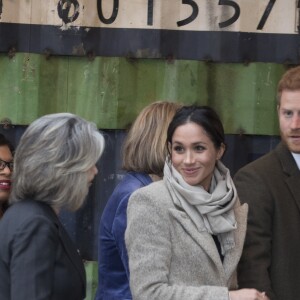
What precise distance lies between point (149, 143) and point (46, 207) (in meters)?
0.87

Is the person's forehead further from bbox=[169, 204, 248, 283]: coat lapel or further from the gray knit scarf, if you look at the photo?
bbox=[169, 204, 248, 283]: coat lapel

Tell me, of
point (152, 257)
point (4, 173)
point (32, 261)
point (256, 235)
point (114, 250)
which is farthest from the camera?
point (4, 173)

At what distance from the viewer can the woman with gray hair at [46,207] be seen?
300cm

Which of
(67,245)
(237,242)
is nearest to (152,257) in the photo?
(67,245)

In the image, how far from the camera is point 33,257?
9.80ft

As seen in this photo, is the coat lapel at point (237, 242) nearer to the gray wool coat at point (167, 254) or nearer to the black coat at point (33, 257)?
the gray wool coat at point (167, 254)

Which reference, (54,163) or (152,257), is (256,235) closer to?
(152,257)

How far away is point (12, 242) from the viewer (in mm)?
3006

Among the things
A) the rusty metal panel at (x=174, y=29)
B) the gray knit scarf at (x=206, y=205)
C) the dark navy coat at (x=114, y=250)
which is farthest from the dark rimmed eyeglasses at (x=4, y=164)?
the gray knit scarf at (x=206, y=205)

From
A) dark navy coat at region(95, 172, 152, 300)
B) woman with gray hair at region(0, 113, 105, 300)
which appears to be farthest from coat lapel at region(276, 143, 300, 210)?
woman with gray hair at region(0, 113, 105, 300)

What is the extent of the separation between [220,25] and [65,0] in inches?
32.7

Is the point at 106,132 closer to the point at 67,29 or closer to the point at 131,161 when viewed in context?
the point at 67,29

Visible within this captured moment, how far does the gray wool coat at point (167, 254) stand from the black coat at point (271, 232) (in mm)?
278

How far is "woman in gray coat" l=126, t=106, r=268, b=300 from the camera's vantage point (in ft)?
10.7
